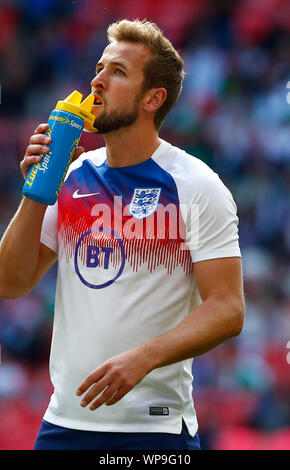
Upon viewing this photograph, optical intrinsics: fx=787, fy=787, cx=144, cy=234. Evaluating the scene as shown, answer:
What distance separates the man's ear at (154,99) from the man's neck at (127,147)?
87 millimetres

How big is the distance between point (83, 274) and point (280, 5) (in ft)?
18.9

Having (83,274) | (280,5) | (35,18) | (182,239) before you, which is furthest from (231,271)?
(35,18)

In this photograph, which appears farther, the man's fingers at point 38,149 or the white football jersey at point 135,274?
the white football jersey at point 135,274

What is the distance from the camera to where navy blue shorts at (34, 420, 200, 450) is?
2359 millimetres

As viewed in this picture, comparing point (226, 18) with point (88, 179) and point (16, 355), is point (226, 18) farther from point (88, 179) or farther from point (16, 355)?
point (88, 179)

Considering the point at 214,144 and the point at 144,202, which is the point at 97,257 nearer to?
the point at 144,202

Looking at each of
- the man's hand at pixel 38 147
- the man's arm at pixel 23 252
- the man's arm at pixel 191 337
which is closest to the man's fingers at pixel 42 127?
the man's hand at pixel 38 147

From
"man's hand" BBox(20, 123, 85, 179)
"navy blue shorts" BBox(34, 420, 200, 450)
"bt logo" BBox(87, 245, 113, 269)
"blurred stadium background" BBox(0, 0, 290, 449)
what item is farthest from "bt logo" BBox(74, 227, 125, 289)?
"blurred stadium background" BBox(0, 0, 290, 449)

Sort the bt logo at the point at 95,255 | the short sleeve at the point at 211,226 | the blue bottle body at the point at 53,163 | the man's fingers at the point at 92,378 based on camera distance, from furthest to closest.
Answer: the bt logo at the point at 95,255 → the short sleeve at the point at 211,226 → the blue bottle body at the point at 53,163 → the man's fingers at the point at 92,378

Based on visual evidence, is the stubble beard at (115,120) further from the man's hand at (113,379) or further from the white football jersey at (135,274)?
the man's hand at (113,379)

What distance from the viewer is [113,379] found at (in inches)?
80.4

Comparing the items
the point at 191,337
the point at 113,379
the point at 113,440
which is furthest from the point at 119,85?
the point at 113,440

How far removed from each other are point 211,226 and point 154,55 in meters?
0.64

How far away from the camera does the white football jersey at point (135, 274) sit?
2385mm
